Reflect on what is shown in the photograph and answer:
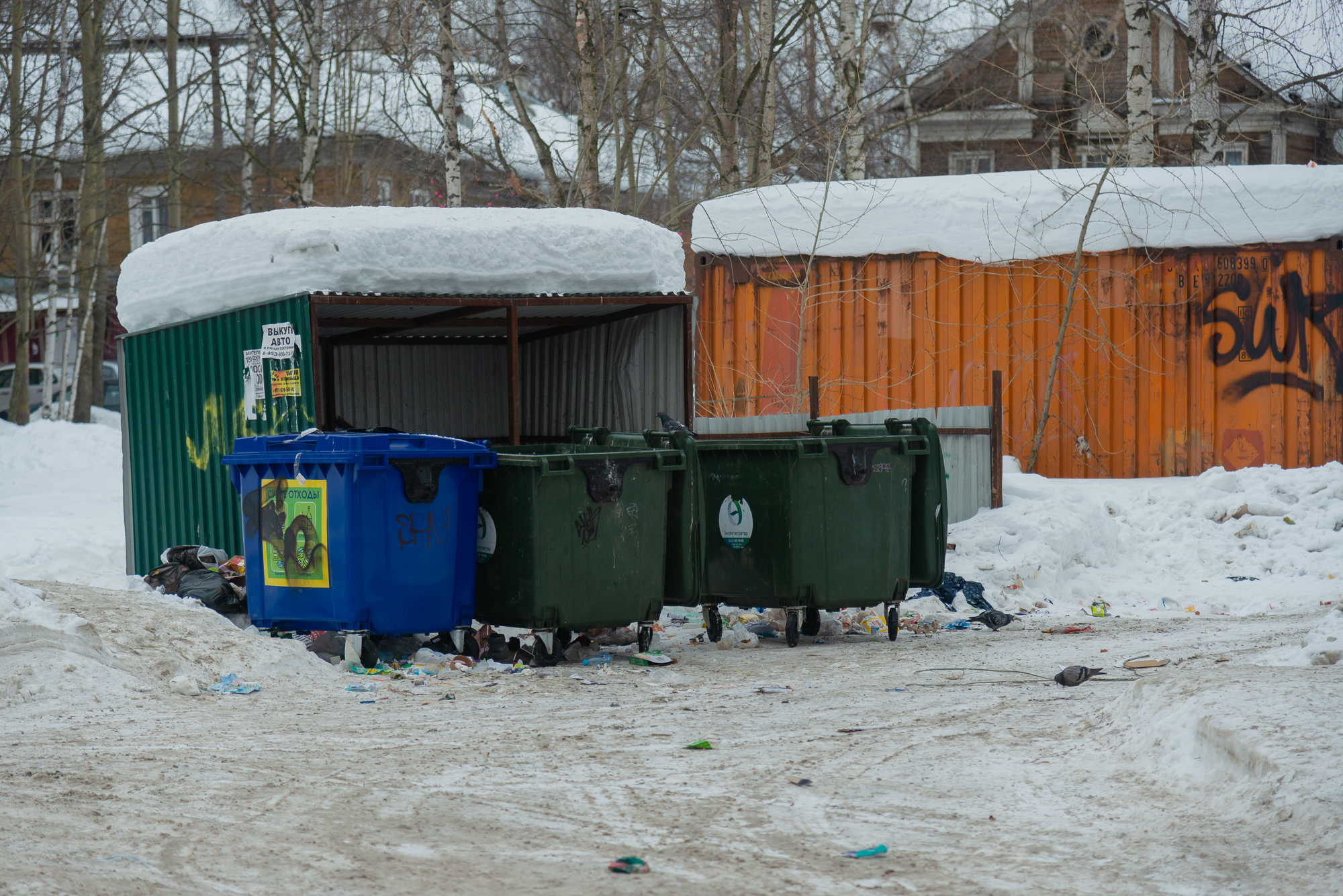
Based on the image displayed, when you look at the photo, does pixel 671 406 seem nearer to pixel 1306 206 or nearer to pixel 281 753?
pixel 281 753

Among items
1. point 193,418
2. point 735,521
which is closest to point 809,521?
point 735,521

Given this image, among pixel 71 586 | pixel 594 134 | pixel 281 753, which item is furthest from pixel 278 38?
pixel 281 753

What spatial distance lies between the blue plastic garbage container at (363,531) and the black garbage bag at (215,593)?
669 mm

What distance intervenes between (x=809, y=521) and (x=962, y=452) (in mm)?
3516

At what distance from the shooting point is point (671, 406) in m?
10.3

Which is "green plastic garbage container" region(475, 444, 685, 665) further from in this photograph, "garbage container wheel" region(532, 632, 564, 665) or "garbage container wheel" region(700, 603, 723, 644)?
"garbage container wheel" region(700, 603, 723, 644)

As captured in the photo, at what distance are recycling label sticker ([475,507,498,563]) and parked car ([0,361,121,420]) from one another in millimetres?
21027

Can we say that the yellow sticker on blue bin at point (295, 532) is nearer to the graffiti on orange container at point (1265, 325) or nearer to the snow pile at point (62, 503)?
the snow pile at point (62, 503)

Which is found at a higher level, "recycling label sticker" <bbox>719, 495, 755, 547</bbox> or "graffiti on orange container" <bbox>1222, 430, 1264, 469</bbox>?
"graffiti on orange container" <bbox>1222, 430, 1264, 469</bbox>

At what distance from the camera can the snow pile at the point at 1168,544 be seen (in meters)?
9.75

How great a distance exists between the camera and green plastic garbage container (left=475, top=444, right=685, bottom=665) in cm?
723

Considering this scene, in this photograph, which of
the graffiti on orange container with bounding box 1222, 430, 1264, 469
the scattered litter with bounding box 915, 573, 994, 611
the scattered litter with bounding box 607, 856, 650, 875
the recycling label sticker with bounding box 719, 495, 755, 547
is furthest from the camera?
the graffiti on orange container with bounding box 1222, 430, 1264, 469

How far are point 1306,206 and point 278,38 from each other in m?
13.8

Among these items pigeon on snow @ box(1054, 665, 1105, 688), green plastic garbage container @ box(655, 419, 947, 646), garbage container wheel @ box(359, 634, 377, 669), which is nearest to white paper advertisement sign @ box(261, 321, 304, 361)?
garbage container wheel @ box(359, 634, 377, 669)
